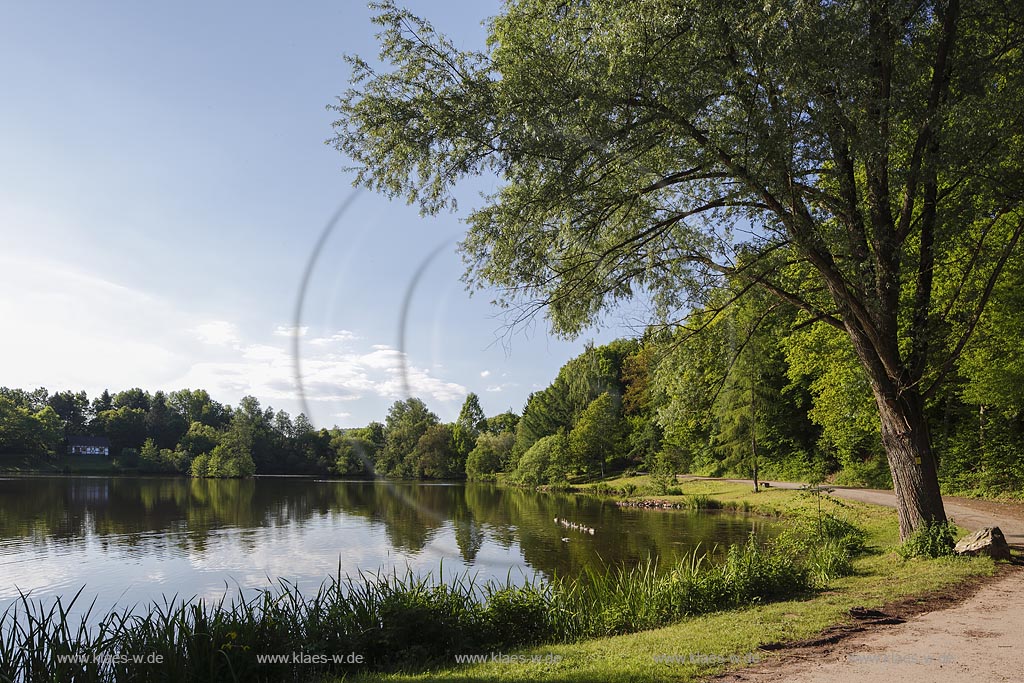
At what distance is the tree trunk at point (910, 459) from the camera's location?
9.75 m

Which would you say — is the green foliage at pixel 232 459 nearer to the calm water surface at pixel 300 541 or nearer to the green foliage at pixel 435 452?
the green foliage at pixel 435 452

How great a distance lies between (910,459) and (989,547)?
Result: 1542mm

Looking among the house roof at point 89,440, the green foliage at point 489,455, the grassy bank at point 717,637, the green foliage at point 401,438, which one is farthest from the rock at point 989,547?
the house roof at point 89,440

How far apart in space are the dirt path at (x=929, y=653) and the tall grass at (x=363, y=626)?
2.08 metres

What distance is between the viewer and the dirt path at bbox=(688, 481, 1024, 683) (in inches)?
179

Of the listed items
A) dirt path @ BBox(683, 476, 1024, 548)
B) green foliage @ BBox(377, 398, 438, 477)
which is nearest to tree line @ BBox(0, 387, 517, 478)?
green foliage @ BBox(377, 398, 438, 477)

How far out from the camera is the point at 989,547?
352 inches

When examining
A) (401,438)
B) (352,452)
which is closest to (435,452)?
(401,438)

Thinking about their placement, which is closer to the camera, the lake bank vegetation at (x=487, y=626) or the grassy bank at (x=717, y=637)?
the grassy bank at (x=717, y=637)

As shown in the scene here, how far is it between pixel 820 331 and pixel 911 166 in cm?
1389

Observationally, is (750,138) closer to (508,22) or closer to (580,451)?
(508,22)

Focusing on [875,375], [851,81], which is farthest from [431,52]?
[875,375]

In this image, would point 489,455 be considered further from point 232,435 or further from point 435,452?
point 232,435

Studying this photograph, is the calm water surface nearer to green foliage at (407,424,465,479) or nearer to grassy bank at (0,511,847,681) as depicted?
grassy bank at (0,511,847,681)
